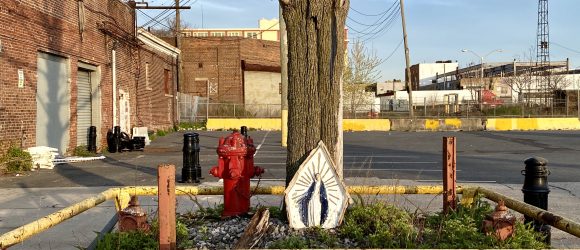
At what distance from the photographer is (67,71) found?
52.2 feet

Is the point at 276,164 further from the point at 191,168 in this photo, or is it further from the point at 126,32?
the point at 126,32

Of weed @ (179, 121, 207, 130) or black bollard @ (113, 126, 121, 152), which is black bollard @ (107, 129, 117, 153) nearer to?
black bollard @ (113, 126, 121, 152)

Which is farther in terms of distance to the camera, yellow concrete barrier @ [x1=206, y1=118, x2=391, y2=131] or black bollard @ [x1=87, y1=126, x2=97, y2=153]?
yellow concrete barrier @ [x1=206, y1=118, x2=391, y2=131]

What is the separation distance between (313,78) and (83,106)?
583 inches

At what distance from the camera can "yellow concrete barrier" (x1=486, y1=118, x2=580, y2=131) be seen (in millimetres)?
32156

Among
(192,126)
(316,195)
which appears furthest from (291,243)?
(192,126)

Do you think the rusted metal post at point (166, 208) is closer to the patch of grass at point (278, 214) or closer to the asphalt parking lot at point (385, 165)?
the patch of grass at point (278, 214)

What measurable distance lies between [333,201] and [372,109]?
37262 millimetres

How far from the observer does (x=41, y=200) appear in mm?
8625

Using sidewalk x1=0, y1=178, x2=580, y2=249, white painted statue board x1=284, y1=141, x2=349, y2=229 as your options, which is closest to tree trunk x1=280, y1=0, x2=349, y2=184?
white painted statue board x1=284, y1=141, x2=349, y2=229

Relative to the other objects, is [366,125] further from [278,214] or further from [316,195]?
[316,195]

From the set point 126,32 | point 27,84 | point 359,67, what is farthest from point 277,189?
point 359,67

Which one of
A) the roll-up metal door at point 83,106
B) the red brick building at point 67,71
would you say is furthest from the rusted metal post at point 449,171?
the roll-up metal door at point 83,106

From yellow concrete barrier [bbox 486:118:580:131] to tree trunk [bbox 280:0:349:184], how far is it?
2979 cm
